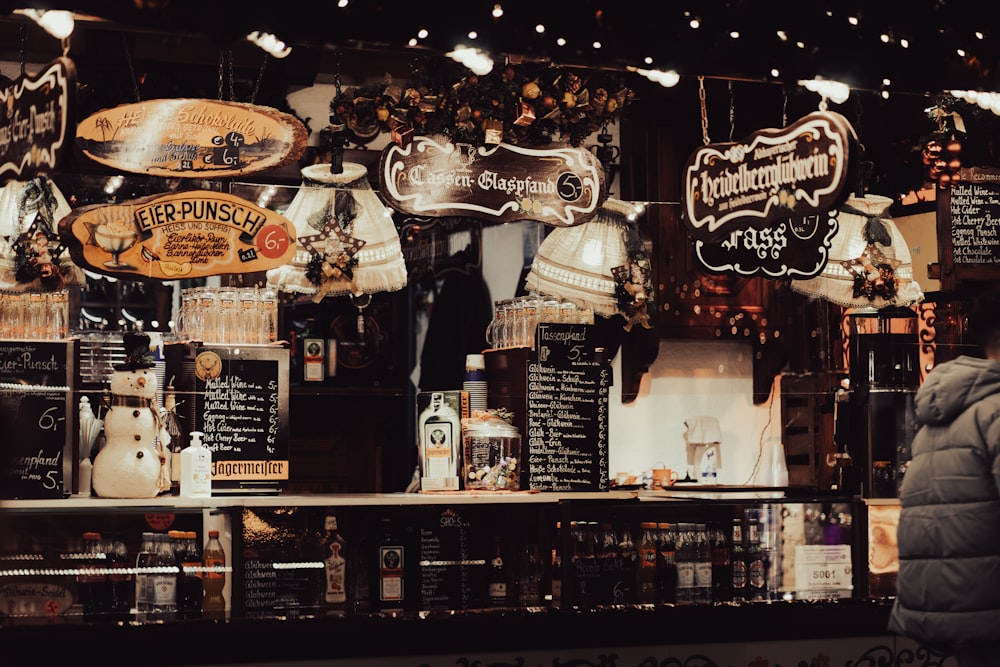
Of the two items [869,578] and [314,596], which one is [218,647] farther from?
[869,578]

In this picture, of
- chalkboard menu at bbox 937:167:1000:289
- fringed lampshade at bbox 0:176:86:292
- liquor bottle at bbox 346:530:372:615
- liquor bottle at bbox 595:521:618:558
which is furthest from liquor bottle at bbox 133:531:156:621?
chalkboard menu at bbox 937:167:1000:289

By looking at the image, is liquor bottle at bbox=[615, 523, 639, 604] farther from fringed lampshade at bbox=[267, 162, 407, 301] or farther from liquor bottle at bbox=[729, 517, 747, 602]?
fringed lampshade at bbox=[267, 162, 407, 301]

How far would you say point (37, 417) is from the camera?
543 centimetres

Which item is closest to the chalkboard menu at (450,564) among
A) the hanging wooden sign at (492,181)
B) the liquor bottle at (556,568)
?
the liquor bottle at (556,568)

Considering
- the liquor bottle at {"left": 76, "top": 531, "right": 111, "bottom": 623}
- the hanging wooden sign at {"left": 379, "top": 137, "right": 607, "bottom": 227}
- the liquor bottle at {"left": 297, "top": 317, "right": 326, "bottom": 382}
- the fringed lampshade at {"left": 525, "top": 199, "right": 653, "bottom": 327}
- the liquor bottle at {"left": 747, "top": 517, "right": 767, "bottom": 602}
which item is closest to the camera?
the liquor bottle at {"left": 76, "top": 531, "right": 111, "bottom": 623}

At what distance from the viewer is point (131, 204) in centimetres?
535

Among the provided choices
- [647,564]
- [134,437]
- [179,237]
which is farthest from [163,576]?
[647,564]

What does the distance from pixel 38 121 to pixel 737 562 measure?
364 cm

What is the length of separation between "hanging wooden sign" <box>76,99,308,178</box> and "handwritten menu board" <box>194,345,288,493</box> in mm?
959

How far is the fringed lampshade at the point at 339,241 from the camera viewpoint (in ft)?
20.1

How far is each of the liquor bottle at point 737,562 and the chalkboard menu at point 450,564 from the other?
117 cm

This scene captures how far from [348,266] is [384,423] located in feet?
9.77

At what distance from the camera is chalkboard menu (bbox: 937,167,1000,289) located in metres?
6.96

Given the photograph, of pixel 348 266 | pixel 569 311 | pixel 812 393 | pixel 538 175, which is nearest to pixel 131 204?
pixel 348 266
